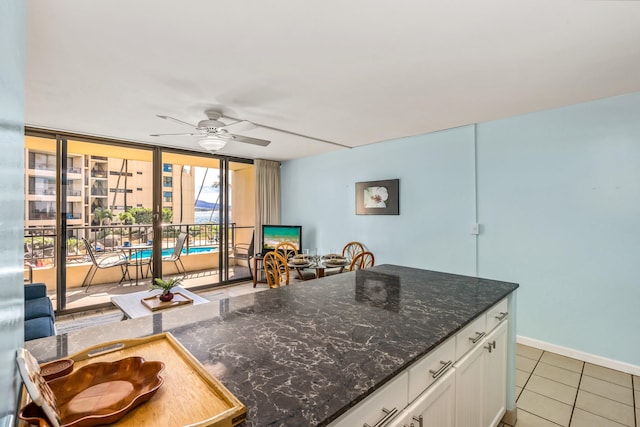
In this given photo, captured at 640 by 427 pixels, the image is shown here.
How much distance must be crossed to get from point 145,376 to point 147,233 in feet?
16.4

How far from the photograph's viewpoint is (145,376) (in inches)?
Result: 34.7

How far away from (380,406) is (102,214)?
5.19 m

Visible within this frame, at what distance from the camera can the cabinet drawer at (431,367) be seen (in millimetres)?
1087

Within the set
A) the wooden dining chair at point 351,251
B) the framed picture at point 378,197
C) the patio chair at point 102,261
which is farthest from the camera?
the patio chair at point 102,261

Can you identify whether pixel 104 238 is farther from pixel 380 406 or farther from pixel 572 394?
pixel 572 394

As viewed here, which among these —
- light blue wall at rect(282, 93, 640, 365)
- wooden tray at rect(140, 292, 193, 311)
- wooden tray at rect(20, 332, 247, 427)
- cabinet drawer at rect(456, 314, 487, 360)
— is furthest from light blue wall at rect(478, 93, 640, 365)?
wooden tray at rect(20, 332, 247, 427)

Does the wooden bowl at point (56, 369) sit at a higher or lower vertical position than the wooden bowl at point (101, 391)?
higher

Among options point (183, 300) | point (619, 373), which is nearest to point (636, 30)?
point (619, 373)

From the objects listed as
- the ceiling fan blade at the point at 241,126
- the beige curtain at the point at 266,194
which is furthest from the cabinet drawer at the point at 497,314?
the beige curtain at the point at 266,194

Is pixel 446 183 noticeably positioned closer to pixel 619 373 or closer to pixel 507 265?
pixel 507 265

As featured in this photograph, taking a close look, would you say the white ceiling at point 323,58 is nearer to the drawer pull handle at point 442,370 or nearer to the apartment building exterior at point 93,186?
the apartment building exterior at point 93,186

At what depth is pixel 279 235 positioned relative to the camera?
546 cm

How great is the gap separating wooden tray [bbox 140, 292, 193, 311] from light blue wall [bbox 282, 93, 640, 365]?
265 centimetres

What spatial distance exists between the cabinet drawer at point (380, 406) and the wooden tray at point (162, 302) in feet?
8.44
